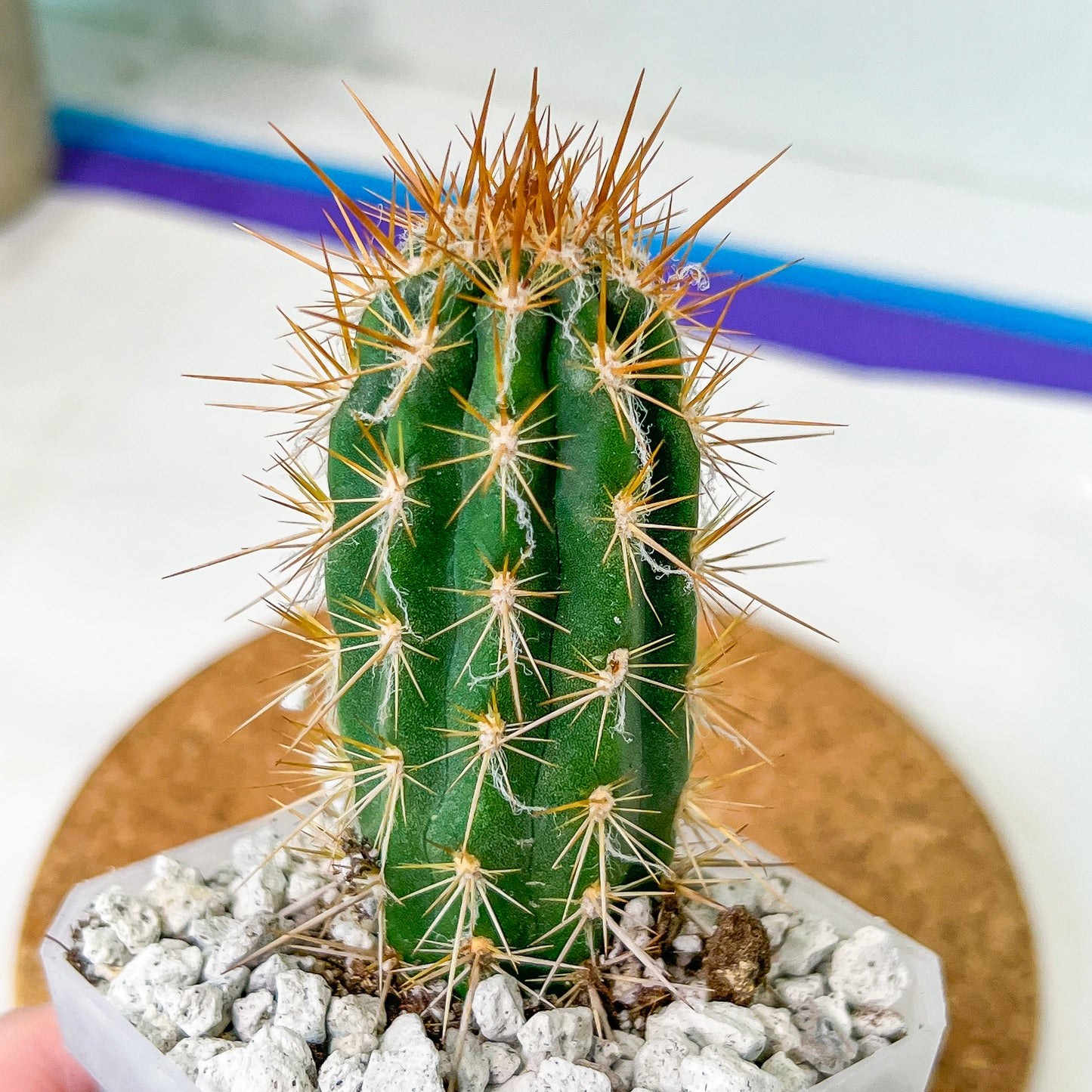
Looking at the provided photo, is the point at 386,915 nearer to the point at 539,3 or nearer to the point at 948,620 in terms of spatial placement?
the point at 948,620

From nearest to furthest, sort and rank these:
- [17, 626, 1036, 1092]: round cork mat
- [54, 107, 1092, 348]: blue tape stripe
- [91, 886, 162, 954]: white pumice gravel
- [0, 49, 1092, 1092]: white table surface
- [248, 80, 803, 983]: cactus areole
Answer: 1. [248, 80, 803, 983]: cactus areole
2. [91, 886, 162, 954]: white pumice gravel
3. [17, 626, 1036, 1092]: round cork mat
4. [0, 49, 1092, 1092]: white table surface
5. [54, 107, 1092, 348]: blue tape stripe

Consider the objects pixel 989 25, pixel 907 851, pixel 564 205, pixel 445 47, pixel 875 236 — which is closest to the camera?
pixel 564 205

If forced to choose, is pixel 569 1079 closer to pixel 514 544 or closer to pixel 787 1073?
pixel 787 1073

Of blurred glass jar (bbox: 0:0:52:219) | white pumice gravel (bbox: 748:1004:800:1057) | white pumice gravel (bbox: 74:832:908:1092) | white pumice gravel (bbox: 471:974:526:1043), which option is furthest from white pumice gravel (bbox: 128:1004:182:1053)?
blurred glass jar (bbox: 0:0:52:219)

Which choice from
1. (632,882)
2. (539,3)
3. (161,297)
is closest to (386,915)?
(632,882)

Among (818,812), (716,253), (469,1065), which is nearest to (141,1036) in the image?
(469,1065)

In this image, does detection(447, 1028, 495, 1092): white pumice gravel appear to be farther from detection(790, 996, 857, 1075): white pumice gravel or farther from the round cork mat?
the round cork mat
